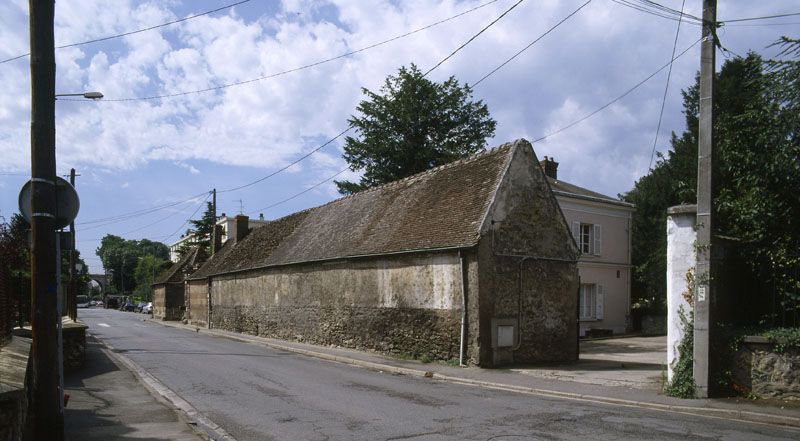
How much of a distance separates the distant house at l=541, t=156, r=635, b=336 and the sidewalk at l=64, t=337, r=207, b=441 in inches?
828

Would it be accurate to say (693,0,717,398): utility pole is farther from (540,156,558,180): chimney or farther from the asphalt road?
(540,156,558,180): chimney

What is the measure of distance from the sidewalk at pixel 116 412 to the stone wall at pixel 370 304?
7.85 metres

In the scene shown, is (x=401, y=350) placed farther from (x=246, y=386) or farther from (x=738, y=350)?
(x=738, y=350)

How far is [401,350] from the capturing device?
18.5 m

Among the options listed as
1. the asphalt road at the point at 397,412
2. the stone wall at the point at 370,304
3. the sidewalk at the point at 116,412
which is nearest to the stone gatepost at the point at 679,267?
the asphalt road at the point at 397,412

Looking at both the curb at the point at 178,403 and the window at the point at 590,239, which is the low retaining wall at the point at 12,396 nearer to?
the curb at the point at 178,403

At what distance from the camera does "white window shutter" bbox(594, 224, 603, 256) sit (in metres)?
30.2

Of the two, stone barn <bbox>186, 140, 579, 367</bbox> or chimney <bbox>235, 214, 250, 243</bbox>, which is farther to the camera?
chimney <bbox>235, 214, 250, 243</bbox>

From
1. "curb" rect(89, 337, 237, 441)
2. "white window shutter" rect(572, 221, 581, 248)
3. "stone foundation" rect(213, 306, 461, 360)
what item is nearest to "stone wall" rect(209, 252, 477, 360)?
"stone foundation" rect(213, 306, 461, 360)

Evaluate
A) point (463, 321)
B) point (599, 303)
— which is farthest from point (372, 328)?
point (599, 303)

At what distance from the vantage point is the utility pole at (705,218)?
11000 millimetres

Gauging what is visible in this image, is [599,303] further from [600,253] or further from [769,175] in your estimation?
[769,175]

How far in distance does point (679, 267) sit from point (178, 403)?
9.50m

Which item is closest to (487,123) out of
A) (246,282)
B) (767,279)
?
(246,282)
